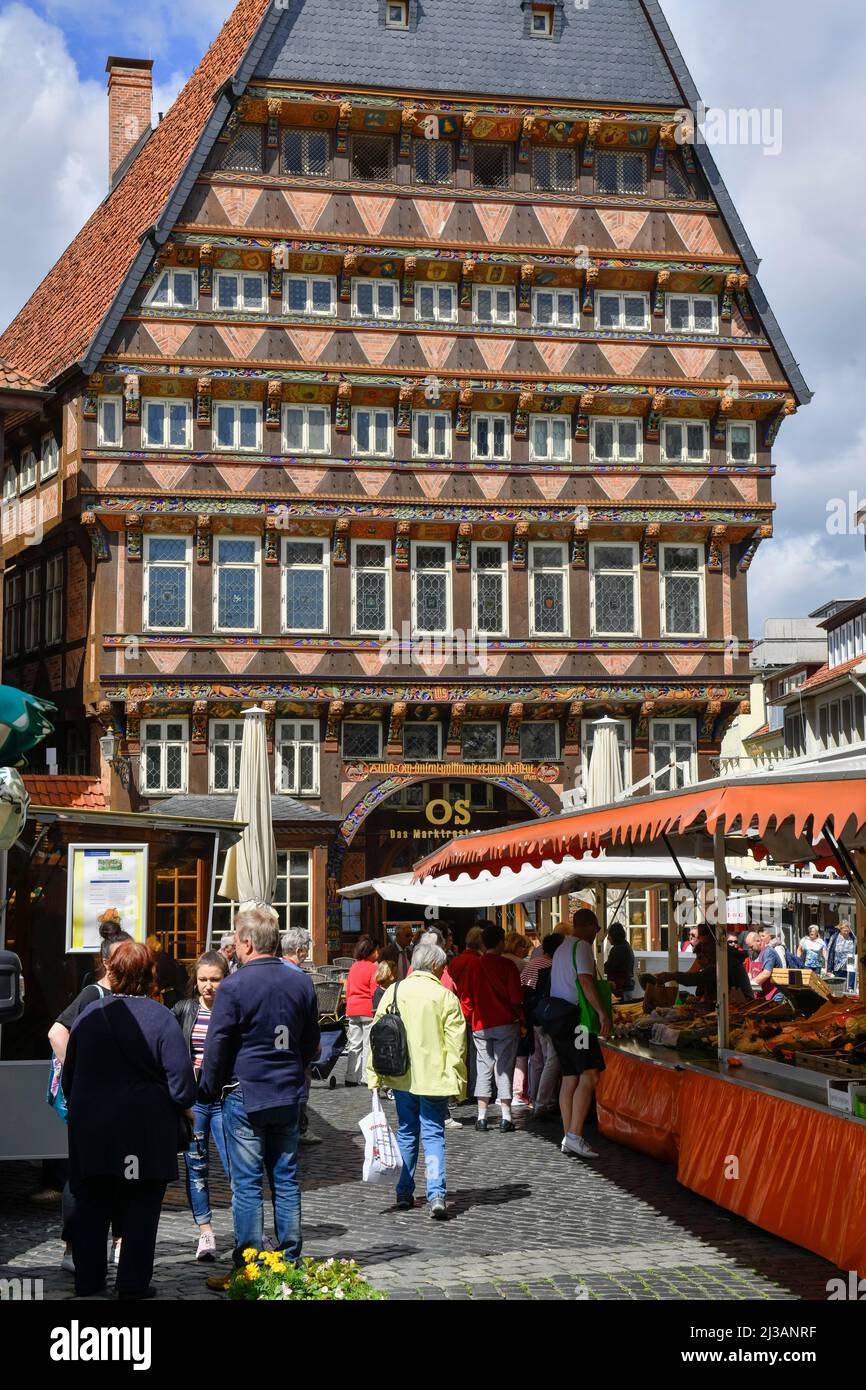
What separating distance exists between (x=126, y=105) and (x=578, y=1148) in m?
31.3

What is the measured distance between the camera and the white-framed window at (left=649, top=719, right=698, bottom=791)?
29562 mm

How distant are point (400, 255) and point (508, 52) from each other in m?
4.51

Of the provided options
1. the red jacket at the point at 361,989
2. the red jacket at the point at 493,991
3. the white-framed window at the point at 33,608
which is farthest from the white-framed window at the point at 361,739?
the red jacket at the point at 493,991

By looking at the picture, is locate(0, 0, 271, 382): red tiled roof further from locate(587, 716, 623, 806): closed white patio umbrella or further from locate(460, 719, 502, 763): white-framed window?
locate(587, 716, 623, 806): closed white patio umbrella

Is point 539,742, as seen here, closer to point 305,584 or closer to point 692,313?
point 305,584

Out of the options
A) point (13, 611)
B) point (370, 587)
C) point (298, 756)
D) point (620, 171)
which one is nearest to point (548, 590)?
point (370, 587)

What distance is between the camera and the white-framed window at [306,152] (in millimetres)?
29250

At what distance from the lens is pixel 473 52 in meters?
30.4

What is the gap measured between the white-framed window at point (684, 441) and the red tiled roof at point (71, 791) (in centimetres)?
1094

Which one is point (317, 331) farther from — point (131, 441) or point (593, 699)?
point (593, 699)

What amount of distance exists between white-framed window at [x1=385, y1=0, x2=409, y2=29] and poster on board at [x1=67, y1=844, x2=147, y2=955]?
2310cm

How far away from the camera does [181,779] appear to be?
27984 millimetres

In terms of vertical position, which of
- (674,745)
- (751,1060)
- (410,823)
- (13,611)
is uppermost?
(13,611)

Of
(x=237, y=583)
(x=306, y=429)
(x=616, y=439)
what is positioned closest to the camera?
(x=237, y=583)
